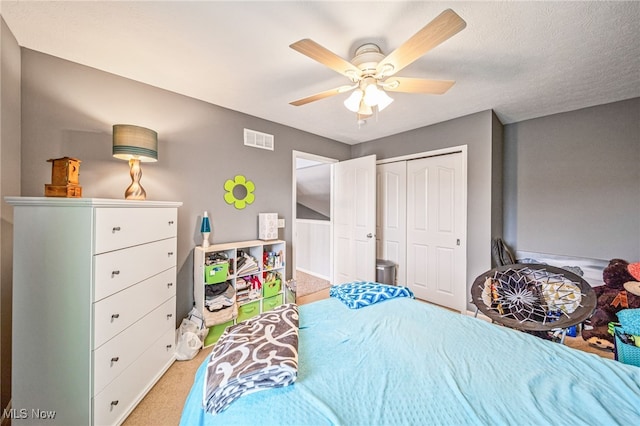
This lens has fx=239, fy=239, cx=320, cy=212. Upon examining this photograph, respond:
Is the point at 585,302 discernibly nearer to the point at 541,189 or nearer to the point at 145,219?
the point at 541,189

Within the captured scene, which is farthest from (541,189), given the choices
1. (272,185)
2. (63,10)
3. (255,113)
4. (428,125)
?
(63,10)

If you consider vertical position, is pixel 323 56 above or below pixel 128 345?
above

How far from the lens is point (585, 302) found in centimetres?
142

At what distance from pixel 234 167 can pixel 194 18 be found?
1484 millimetres

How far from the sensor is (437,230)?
315 centimetres

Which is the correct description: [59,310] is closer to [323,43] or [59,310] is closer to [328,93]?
[328,93]

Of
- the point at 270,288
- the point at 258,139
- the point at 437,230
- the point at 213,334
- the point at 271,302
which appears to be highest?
the point at 258,139

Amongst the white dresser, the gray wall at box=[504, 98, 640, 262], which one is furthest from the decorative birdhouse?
the gray wall at box=[504, 98, 640, 262]

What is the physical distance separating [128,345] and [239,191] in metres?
1.70

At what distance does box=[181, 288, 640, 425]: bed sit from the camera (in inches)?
30.0

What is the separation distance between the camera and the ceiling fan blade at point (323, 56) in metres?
1.19

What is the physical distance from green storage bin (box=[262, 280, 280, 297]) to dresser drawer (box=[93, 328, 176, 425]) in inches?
36.4

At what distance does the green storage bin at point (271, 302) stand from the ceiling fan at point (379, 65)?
2.13m

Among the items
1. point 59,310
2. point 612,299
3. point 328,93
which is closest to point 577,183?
point 612,299
